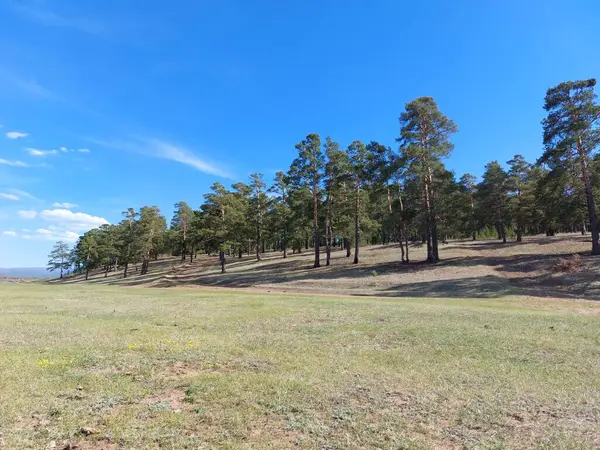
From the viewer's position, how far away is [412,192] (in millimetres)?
37781

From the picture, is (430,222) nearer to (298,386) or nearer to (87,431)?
(298,386)

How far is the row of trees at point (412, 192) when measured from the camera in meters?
31.9

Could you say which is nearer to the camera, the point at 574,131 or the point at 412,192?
the point at 574,131

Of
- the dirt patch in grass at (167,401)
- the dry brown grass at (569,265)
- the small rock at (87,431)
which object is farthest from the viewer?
the dry brown grass at (569,265)

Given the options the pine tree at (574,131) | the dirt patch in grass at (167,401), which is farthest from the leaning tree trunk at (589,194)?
the dirt patch in grass at (167,401)

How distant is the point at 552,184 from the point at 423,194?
37.1ft

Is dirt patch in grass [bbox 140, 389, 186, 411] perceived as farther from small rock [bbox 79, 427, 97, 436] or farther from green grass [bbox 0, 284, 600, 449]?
small rock [bbox 79, 427, 97, 436]

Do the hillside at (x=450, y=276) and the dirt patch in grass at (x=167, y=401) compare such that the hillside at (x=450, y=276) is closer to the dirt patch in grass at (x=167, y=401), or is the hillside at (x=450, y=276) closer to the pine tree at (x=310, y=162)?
the pine tree at (x=310, y=162)

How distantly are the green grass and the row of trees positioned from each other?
26.5 meters

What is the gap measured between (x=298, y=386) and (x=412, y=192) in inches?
1348

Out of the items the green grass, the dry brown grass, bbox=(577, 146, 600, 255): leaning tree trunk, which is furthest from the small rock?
bbox=(577, 146, 600, 255): leaning tree trunk

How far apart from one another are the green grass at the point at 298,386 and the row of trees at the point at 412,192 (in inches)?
Answer: 1043

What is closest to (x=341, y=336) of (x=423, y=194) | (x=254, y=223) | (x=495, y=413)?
(x=495, y=413)

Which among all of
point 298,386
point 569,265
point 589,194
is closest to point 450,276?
point 569,265
